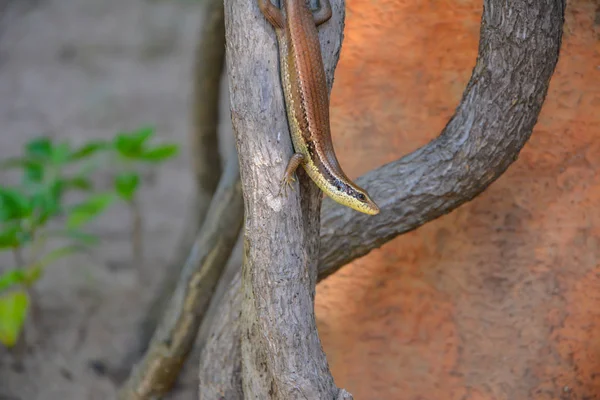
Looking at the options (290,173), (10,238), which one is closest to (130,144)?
(10,238)

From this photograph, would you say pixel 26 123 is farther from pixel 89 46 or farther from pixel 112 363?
pixel 112 363

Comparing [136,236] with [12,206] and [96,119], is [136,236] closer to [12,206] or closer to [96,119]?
[12,206]

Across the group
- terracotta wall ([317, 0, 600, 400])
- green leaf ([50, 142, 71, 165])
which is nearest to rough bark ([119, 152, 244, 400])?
terracotta wall ([317, 0, 600, 400])

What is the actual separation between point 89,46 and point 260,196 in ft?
20.5

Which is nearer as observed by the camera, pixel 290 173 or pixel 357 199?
pixel 290 173

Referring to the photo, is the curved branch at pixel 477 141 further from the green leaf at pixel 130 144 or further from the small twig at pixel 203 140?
the green leaf at pixel 130 144

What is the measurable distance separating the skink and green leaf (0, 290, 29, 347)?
7.12ft

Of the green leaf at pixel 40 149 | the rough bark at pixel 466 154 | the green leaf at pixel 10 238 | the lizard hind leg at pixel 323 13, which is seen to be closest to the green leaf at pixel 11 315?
the green leaf at pixel 10 238

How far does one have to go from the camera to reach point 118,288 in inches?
191

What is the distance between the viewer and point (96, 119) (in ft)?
22.3

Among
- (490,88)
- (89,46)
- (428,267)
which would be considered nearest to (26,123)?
(89,46)

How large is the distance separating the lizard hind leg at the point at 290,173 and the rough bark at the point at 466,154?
0.24m

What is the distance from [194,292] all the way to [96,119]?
3697 mm

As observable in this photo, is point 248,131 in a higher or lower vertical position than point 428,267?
higher
